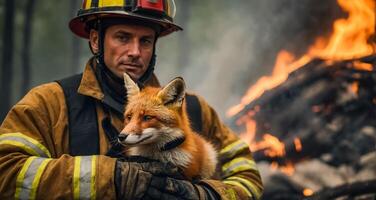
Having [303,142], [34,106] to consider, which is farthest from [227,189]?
[303,142]

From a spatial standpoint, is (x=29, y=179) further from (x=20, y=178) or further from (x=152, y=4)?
(x=152, y=4)

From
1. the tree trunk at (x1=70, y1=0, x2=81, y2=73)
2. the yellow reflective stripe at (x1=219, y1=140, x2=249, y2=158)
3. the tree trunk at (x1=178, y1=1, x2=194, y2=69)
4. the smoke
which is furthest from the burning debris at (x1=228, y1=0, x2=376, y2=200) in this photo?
the yellow reflective stripe at (x1=219, y1=140, x2=249, y2=158)

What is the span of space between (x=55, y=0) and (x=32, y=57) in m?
0.93

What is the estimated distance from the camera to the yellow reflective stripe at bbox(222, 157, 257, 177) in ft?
13.4

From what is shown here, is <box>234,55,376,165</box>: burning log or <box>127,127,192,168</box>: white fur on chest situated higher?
<box>127,127,192,168</box>: white fur on chest

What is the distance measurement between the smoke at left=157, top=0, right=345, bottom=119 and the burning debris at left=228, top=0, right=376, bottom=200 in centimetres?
29

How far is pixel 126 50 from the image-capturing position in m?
3.85

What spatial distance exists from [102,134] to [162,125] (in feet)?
1.50

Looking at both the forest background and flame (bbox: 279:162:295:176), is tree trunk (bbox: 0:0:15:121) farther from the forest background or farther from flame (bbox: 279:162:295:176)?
flame (bbox: 279:162:295:176)

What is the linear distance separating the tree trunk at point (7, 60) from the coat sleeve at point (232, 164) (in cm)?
463

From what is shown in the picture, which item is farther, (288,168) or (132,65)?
(288,168)

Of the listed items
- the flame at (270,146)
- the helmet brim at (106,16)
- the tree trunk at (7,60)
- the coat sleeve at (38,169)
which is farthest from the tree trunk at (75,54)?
the coat sleeve at (38,169)

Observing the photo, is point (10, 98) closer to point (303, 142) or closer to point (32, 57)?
point (32, 57)

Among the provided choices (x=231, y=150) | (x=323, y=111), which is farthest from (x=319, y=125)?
(x=231, y=150)
